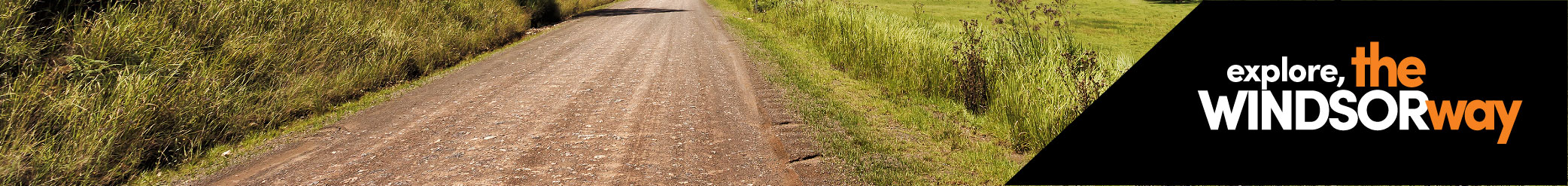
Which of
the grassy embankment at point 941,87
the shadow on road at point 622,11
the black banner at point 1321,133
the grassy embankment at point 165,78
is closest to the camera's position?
the grassy embankment at point 165,78

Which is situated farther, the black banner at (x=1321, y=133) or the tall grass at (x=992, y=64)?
the tall grass at (x=992, y=64)

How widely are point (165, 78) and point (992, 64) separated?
23.5 feet

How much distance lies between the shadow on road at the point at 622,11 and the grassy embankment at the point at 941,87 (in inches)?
413

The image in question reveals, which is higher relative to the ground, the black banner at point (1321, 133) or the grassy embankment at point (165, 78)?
the grassy embankment at point (165, 78)

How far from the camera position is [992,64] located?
839 cm

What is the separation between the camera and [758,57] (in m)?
13.4

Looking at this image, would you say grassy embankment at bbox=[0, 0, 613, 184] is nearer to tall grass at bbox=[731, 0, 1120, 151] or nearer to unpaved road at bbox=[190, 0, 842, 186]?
unpaved road at bbox=[190, 0, 842, 186]

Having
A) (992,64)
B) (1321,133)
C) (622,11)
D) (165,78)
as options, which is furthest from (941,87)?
(622,11)

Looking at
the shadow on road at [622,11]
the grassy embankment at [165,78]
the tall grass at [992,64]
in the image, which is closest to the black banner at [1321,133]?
the tall grass at [992,64]

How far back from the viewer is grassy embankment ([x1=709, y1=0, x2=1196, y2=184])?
20.9 feet

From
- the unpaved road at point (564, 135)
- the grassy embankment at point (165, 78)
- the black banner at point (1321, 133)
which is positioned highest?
the grassy embankment at point (165, 78)

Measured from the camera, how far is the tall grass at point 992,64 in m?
6.66

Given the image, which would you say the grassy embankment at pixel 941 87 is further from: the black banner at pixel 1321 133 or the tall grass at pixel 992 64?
the black banner at pixel 1321 133

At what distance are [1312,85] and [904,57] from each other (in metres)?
4.18
